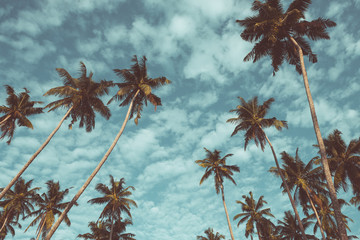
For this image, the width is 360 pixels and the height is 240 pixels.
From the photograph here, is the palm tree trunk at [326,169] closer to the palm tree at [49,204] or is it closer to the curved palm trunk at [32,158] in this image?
the curved palm trunk at [32,158]

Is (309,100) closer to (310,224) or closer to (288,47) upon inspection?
(288,47)

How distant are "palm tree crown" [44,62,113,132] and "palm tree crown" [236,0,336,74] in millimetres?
12728

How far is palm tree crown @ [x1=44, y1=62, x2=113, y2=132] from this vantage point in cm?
1861

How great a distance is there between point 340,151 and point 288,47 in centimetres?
1437

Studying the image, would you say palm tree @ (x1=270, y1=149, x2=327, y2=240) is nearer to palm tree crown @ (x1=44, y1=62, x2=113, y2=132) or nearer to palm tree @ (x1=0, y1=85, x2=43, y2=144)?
palm tree crown @ (x1=44, y1=62, x2=113, y2=132)

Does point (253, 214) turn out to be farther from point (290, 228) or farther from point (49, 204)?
point (49, 204)

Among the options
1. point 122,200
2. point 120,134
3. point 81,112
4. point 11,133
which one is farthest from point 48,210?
point 120,134

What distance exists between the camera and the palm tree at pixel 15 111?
894 inches

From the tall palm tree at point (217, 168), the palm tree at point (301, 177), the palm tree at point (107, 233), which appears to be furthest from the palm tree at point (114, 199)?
the palm tree at point (301, 177)

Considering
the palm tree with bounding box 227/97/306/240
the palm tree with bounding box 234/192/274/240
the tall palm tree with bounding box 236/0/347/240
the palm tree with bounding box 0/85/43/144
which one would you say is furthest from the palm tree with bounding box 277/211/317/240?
the palm tree with bounding box 0/85/43/144

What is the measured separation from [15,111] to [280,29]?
84.9 ft

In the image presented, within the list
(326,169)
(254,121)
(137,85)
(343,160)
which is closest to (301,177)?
(343,160)

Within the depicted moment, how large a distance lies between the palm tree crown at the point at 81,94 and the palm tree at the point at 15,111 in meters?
6.76

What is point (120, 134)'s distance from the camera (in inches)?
683
